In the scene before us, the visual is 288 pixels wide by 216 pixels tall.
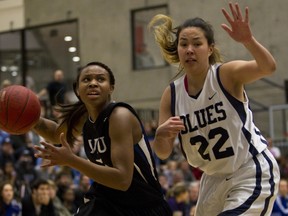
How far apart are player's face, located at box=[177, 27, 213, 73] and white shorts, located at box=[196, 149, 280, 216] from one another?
31.5 inches

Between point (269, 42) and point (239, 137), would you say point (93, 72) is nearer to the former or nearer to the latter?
point (239, 137)

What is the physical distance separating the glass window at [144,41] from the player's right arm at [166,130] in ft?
53.4

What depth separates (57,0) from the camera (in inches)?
925

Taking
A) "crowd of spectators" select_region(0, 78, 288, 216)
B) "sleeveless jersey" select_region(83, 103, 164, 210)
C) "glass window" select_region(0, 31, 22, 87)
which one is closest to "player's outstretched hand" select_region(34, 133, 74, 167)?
"sleeveless jersey" select_region(83, 103, 164, 210)

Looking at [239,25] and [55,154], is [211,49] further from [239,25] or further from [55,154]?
[55,154]

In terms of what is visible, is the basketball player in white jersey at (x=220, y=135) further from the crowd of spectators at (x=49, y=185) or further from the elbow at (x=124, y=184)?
the crowd of spectators at (x=49, y=185)

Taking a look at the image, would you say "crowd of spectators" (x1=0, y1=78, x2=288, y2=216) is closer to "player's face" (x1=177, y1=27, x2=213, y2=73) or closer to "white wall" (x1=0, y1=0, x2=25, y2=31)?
"player's face" (x1=177, y1=27, x2=213, y2=73)

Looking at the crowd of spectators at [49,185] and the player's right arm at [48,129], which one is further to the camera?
the crowd of spectators at [49,185]

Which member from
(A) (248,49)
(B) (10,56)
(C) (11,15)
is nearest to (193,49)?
(A) (248,49)

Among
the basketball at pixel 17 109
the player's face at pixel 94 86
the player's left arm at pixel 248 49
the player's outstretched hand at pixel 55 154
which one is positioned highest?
the player's left arm at pixel 248 49

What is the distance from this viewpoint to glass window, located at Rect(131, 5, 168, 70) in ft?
71.1

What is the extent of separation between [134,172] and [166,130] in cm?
40

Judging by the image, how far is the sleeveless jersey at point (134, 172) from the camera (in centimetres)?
484

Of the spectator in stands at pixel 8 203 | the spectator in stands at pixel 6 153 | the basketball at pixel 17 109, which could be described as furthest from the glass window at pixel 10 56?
the basketball at pixel 17 109
